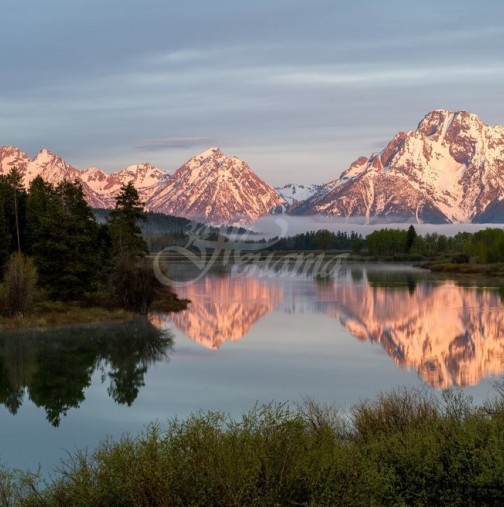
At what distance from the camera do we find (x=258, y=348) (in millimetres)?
47156

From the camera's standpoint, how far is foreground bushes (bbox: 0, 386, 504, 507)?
1272 cm

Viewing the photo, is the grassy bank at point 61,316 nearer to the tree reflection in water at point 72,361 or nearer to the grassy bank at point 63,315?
the grassy bank at point 63,315

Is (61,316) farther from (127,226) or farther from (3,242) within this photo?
(127,226)

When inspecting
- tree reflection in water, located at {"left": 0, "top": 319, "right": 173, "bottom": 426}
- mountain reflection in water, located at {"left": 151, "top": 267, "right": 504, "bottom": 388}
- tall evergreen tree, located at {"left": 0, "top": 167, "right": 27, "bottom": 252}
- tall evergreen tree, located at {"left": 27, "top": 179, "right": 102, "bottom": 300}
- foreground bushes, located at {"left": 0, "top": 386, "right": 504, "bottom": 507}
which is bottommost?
mountain reflection in water, located at {"left": 151, "top": 267, "right": 504, "bottom": 388}

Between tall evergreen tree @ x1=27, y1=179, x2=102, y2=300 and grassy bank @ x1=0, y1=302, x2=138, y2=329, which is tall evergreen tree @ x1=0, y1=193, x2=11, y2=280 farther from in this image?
grassy bank @ x1=0, y1=302, x2=138, y2=329

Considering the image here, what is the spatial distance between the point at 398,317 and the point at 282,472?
50.6 m

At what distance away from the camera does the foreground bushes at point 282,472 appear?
1272 cm

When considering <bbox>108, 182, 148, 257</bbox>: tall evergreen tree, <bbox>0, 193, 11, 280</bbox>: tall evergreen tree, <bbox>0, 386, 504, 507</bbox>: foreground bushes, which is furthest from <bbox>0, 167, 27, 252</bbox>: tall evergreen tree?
<bbox>0, 386, 504, 507</bbox>: foreground bushes

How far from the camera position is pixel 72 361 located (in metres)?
40.6

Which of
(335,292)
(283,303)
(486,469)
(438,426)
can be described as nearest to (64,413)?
(438,426)

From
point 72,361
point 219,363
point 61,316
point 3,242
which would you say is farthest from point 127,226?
point 219,363

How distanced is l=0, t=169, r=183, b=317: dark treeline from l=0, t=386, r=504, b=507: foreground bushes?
41.4 m

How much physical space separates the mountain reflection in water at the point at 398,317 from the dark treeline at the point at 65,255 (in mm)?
4284

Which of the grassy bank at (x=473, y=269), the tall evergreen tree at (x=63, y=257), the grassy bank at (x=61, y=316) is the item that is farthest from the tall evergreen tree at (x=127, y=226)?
the grassy bank at (x=473, y=269)
